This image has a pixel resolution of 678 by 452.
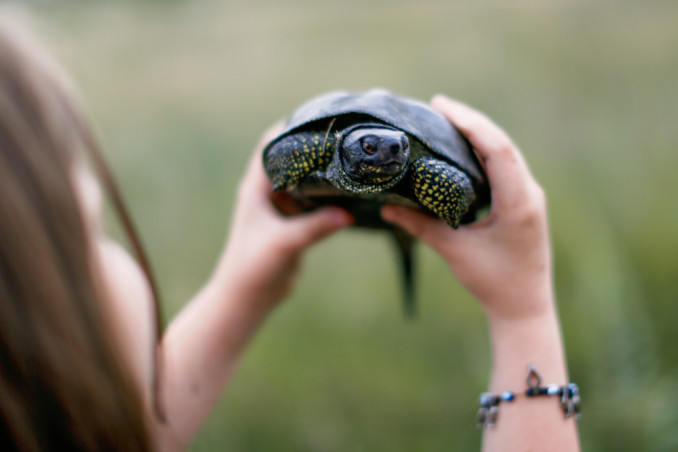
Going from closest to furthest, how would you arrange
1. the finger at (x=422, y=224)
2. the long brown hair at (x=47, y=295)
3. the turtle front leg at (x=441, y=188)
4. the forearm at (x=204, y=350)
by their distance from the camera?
the long brown hair at (x=47, y=295), the turtle front leg at (x=441, y=188), the finger at (x=422, y=224), the forearm at (x=204, y=350)

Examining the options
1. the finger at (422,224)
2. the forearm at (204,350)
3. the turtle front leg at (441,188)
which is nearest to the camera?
the turtle front leg at (441,188)

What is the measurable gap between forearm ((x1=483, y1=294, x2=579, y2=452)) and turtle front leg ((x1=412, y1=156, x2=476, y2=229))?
0.81ft

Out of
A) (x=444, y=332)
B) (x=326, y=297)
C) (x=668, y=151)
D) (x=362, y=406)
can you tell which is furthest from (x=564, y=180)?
(x=362, y=406)

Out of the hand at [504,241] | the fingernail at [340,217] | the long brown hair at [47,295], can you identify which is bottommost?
the long brown hair at [47,295]

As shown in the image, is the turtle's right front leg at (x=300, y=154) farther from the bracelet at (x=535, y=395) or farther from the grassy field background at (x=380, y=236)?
the grassy field background at (x=380, y=236)

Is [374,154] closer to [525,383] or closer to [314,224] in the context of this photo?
[314,224]

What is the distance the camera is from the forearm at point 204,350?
0.93 m

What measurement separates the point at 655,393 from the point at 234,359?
4.72 ft

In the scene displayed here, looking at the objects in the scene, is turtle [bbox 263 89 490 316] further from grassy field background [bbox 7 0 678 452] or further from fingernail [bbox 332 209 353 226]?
grassy field background [bbox 7 0 678 452]

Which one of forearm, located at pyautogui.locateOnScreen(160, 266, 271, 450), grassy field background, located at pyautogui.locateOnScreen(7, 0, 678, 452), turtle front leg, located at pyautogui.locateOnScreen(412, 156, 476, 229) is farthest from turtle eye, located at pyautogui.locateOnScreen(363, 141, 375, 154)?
grassy field background, located at pyautogui.locateOnScreen(7, 0, 678, 452)

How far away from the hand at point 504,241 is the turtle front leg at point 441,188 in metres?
0.09

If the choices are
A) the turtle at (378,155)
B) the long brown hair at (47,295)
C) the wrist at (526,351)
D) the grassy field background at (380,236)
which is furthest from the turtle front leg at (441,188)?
the grassy field background at (380,236)

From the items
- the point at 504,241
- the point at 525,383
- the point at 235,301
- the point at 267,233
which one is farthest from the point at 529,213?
the point at 235,301

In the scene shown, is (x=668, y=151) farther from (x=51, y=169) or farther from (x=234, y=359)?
(x=51, y=169)
